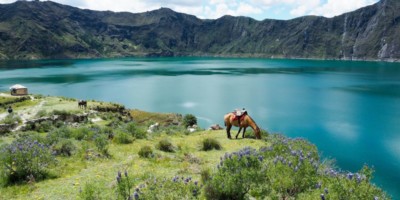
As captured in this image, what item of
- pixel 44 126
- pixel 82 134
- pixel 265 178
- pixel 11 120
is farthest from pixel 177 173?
pixel 11 120

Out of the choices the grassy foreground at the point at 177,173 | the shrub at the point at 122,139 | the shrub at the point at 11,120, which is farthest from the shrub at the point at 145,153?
the shrub at the point at 11,120

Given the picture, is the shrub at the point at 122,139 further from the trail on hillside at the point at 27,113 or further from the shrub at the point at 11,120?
the shrub at the point at 11,120

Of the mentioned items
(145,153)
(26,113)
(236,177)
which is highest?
(236,177)

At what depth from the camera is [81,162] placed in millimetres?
15414

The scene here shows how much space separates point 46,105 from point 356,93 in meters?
84.1

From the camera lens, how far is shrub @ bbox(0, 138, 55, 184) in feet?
40.4

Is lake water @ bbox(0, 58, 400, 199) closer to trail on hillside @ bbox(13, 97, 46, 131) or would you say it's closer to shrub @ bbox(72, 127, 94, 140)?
shrub @ bbox(72, 127, 94, 140)

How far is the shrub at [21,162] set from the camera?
12.3 metres

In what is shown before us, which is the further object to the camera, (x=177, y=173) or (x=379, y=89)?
(x=379, y=89)

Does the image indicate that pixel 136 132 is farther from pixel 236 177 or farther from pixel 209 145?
pixel 236 177

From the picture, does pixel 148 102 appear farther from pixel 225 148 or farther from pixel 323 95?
pixel 225 148

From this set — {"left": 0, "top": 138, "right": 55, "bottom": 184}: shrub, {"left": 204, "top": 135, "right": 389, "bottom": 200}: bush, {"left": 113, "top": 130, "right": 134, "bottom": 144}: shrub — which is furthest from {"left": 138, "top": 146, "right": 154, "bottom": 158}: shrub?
{"left": 204, "top": 135, "right": 389, "bottom": 200}: bush

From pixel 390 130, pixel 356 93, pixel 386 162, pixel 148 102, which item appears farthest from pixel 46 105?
pixel 356 93

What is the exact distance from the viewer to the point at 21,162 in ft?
40.8
